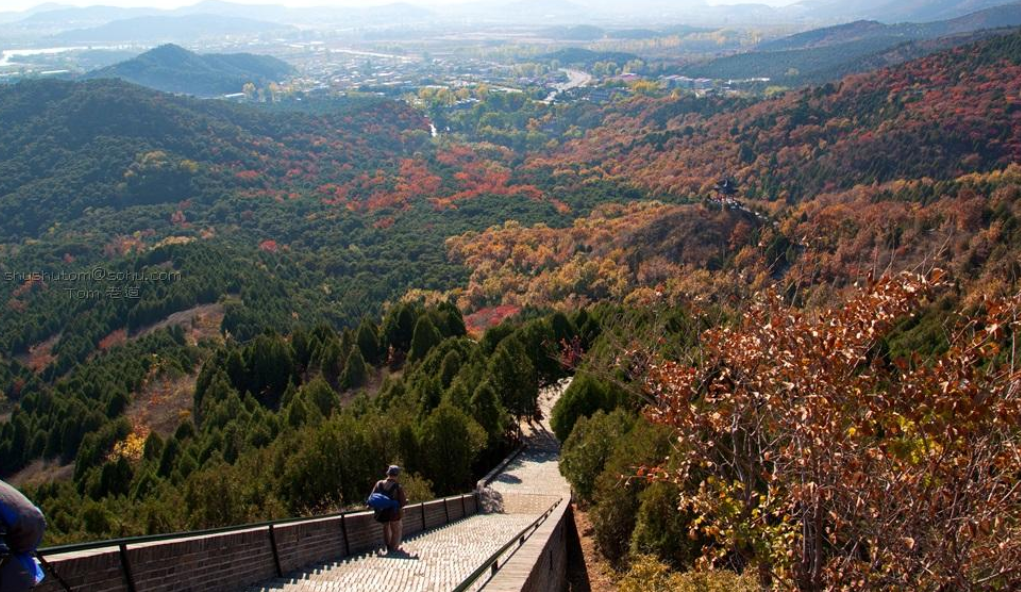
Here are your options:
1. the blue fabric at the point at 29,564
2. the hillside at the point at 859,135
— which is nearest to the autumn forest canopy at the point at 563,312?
the hillside at the point at 859,135

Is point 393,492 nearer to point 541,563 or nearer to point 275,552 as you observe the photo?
point 541,563

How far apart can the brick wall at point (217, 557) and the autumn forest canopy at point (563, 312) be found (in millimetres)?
3967

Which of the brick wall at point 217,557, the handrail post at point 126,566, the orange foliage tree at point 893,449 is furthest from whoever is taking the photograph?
the handrail post at point 126,566

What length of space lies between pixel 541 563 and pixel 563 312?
29.5 meters

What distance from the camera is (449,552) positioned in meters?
11.8

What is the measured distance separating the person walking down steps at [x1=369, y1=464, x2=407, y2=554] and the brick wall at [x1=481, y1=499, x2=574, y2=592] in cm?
187

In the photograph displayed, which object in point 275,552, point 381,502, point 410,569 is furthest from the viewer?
point 381,502

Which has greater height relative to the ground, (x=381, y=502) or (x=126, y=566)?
(x=126, y=566)

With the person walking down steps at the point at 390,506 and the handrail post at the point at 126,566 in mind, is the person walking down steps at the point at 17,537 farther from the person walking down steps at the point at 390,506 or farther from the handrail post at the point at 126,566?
the person walking down steps at the point at 390,506

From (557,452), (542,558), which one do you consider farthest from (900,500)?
(557,452)

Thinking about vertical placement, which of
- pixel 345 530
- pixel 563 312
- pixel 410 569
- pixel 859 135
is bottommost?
pixel 563 312

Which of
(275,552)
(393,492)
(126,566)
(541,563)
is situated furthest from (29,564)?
(541,563)

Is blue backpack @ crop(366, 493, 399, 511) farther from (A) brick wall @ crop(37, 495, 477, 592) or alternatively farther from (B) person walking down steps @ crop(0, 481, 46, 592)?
(B) person walking down steps @ crop(0, 481, 46, 592)

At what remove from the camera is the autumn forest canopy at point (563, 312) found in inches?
237
